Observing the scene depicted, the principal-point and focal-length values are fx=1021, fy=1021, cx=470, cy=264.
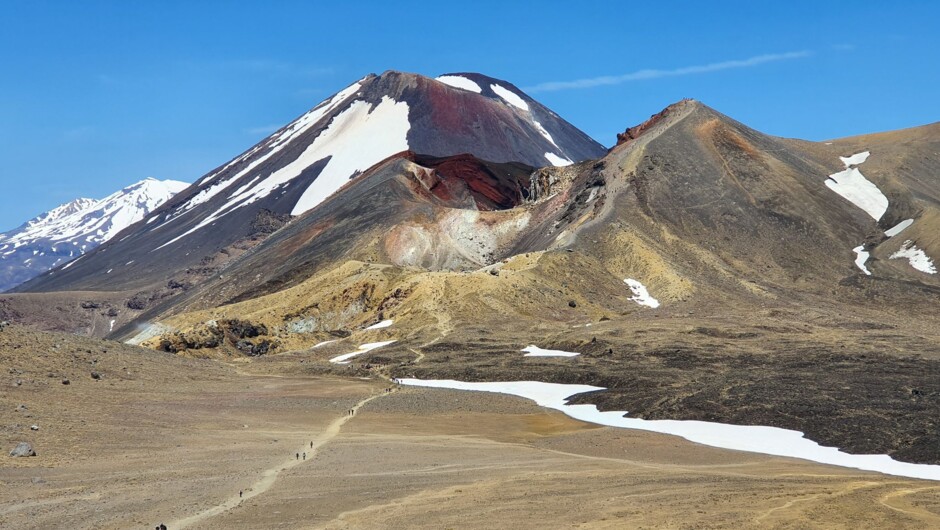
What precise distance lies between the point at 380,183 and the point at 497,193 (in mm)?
26857

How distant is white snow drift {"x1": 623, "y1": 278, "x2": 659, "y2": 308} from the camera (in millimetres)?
94688

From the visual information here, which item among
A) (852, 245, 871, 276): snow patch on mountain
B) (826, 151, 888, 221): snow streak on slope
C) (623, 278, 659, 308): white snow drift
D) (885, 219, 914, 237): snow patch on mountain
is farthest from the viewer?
(826, 151, 888, 221): snow streak on slope

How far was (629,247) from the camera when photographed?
105 m

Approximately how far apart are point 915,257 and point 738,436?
79.8 meters

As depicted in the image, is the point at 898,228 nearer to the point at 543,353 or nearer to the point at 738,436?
the point at 543,353

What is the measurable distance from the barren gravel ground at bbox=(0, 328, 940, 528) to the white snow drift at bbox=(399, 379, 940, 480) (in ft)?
4.60

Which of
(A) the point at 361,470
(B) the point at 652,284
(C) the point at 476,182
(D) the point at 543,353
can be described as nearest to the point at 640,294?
(B) the point at 652,284

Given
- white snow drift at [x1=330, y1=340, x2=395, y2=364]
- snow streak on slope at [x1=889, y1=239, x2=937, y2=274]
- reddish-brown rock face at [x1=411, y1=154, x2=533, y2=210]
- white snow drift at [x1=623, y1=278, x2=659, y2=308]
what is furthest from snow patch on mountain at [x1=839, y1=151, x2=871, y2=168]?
white snow drift at [x1=330, y1=340, x2=395, y2=364]

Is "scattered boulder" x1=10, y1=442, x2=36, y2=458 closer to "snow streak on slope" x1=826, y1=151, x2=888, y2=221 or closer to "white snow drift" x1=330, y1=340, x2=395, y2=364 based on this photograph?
"white snow drift" x1=330, y1=340, x2=395, y2=364

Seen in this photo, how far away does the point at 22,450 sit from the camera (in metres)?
32.2

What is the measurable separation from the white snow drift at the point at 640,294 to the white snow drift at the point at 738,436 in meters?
35.3

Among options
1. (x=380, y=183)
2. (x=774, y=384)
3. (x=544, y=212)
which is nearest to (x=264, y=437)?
(x=774, y=384)

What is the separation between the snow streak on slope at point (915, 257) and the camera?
109m

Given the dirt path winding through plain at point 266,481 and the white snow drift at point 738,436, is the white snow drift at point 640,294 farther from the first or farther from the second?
the dirt path winding through plain at point 266,481
